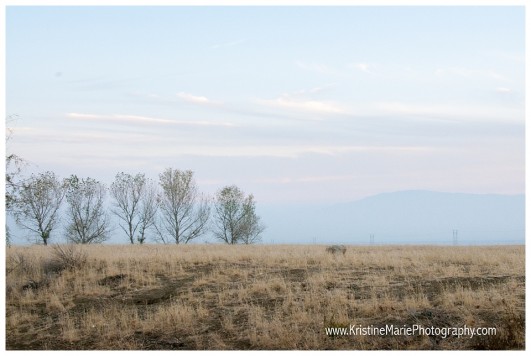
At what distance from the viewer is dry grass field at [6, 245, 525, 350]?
1241 centimetres

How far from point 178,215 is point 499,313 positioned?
2072 inches

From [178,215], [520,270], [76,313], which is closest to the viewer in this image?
[76,313]

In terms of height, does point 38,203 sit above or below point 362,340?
above

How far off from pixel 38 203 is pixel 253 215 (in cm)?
2602

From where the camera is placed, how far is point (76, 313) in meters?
15.5

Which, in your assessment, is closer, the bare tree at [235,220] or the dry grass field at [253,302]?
the dry grass field at [253,302]

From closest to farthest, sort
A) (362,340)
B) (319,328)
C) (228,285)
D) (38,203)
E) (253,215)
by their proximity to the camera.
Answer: (362,340), (319,328), (228,285), (38,203), (253,215)

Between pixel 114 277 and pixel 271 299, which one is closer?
pixel 271 299

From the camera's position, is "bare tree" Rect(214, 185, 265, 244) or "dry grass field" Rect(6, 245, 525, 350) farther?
"bare tree" Rect(214, 185, 265, 244)

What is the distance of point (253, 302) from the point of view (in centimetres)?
1572

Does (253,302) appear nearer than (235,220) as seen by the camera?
Yes

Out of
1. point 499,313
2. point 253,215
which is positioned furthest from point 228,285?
point 253,215

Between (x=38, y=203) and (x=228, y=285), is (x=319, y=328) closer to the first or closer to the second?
(x=228, y=285)

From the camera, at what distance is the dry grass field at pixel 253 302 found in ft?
40.7
